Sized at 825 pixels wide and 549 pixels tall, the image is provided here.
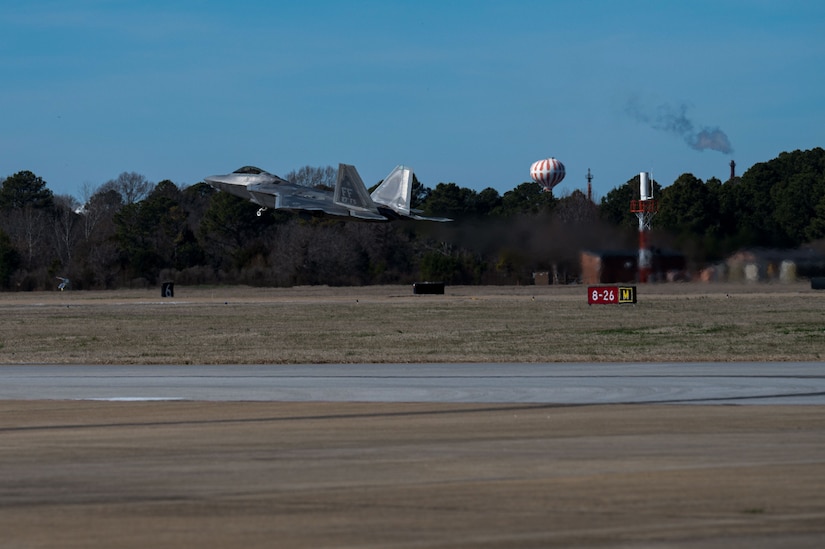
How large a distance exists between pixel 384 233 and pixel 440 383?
75.0 meters

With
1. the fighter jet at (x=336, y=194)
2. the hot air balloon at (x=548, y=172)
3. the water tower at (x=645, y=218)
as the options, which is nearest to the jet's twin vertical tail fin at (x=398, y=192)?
the fighter jet at (x=336, y=194)

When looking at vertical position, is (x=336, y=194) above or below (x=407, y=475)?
above

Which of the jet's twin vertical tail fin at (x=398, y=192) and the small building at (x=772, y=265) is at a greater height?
the jet's twin vertical tail fin at (x=398, y=192)

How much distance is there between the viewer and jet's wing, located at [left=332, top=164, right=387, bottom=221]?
214 ft

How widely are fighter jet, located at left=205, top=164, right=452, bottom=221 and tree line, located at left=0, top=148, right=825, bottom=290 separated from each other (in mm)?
1936

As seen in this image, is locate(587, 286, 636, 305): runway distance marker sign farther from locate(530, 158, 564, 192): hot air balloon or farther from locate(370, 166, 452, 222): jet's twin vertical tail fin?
locate(530, 158, 564, 192): hot air balloon

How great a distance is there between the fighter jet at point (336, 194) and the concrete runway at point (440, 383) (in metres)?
41.9

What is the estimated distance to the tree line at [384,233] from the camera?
2486 inches

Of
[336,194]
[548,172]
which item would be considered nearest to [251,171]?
[336,194]

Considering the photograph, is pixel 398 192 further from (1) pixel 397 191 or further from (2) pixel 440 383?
(2) pixel 440 383

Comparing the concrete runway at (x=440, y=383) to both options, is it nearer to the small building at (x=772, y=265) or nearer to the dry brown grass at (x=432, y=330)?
the dry brown grass at (x=432, y=330)

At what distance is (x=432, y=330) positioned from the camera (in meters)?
37.8

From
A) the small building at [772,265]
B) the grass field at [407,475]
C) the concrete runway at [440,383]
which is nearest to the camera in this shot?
the grass field at [407,475]

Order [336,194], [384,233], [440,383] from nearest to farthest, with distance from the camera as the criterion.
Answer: [440,383]
[336,194]
[384,233]
